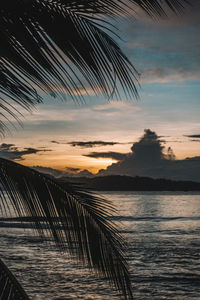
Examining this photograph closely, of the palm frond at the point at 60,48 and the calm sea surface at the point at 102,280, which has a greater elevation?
the palm frond at the point at 60,48

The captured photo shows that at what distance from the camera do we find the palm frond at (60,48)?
175 cm

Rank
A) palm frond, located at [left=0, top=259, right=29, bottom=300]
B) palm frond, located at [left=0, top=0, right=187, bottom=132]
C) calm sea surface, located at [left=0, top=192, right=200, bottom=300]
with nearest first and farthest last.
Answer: palm frond, located at [left=0, top=0, right=187, bottom=132]
palm frond, located at [left=0, top=259, right=29, bottom=300]
calm sea surface, located at [left=0, top=192, right=200, bottom=300]

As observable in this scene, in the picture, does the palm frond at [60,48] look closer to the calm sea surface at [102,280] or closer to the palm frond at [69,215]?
the palm frond at [69,215]

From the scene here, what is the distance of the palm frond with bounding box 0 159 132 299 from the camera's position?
2062mm

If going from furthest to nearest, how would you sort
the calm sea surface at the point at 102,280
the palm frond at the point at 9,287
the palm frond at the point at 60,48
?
1. the calm sea surface at the point at 102,280
2. the palm frond at the point at 9,287
3. the palm frond at the point at 60,48

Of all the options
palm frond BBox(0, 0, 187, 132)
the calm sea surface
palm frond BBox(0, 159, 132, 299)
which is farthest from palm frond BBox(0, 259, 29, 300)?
the calm sea surface

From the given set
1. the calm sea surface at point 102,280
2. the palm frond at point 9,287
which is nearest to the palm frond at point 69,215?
the palm frond at point 9,287

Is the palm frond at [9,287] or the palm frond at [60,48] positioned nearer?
the palm frond at [60,48]


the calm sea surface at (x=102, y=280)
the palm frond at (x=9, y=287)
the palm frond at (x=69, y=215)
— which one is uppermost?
the palm frond at (x=69, y=215)

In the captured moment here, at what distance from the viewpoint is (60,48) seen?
184cm

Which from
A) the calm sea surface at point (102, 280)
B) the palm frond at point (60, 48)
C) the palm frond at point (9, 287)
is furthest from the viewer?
the calm sea surface at point (102, 280)

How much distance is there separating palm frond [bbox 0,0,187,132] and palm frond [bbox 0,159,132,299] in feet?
1.52

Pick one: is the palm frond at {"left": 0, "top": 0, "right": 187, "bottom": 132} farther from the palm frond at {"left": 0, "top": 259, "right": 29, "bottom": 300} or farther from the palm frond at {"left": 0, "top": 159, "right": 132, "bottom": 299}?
the palm frond at {"left": 0, "top": 259, "right": 29, "bottom": 300}

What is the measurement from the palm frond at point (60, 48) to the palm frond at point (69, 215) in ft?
1.52
